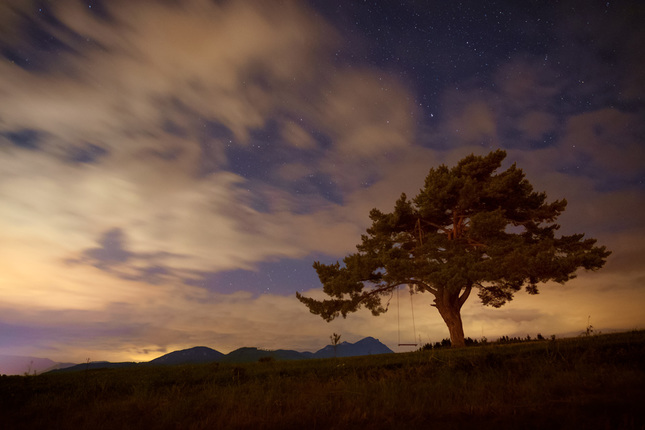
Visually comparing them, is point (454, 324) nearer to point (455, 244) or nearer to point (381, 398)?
point (455, 244)

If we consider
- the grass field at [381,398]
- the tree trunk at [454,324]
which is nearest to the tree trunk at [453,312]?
the tree trunk at [454,324]

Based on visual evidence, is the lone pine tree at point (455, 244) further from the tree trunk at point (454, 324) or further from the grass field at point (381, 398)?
the grass field at point (381, 398)

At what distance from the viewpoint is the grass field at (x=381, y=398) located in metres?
6.23

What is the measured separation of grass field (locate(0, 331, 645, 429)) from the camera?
623 cm

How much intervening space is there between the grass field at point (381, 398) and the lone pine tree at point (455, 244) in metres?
10.1

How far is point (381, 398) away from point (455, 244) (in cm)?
1766

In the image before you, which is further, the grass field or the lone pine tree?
the lone pine tree

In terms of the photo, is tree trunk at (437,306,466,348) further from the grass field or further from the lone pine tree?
the grass field

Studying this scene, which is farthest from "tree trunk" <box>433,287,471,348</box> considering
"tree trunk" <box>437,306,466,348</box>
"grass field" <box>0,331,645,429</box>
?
"grass field" <box>0,331,645,429</box>

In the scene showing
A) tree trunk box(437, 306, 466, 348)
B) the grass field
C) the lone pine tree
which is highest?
the lone pine tree

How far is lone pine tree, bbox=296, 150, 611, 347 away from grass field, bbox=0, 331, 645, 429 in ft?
33.1

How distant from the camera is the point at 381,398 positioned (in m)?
7.56

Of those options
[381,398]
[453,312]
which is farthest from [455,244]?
[381,398]

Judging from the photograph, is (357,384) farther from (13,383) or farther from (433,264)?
(433,264)
